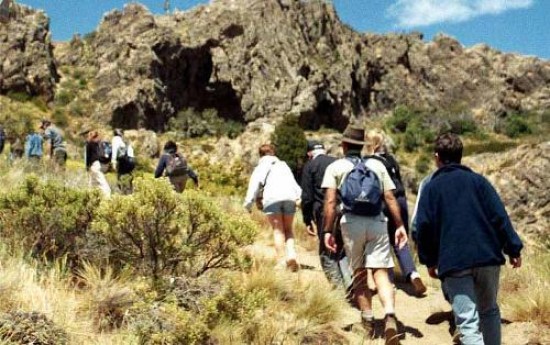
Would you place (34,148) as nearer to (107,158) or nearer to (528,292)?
(107,158)

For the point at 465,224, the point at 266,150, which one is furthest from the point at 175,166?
the point at 465,224

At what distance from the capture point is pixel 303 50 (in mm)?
69375

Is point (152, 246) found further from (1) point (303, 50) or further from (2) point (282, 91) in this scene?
(1) point (303, 50)

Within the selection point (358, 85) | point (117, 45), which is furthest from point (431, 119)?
point (117, 45)

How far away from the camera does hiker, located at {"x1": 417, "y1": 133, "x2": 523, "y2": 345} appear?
169 inches

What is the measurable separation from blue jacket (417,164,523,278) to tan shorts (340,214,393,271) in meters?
0.84

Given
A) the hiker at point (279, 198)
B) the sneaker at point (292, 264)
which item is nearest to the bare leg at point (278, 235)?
the hiker at point (279, 198)

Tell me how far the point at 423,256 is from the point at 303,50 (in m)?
66.3

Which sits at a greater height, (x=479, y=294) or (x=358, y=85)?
(x=358, y=85)

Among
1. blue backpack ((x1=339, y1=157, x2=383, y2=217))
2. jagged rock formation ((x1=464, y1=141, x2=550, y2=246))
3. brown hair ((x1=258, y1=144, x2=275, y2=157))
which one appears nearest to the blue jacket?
blue backpack ((x1=339, y1=157, x2=383, y2=217))

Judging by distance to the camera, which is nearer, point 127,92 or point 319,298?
point 319,298

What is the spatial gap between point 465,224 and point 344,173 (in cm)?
145

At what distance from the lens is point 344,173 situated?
5547 millimetres

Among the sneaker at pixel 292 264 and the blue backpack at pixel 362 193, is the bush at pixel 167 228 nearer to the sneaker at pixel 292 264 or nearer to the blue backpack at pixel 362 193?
the blue backpack at pixel 362 193
